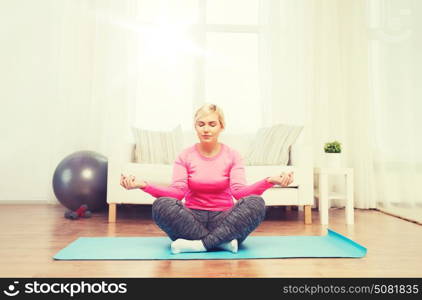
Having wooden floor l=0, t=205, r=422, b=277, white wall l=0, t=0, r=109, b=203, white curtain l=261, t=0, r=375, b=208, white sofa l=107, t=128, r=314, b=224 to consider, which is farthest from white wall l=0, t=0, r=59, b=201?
white curtain l=261, t=0, r=375, b=208

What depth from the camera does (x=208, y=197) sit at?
5.97 feet

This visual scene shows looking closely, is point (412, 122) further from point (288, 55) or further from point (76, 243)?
point (76, 243)

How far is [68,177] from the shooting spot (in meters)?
2.94

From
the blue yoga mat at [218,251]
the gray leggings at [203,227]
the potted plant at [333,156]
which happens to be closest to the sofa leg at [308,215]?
the potted plant at [333,156]

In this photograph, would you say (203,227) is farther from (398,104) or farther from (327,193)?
(398,104)

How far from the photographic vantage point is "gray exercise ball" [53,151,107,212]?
291cm

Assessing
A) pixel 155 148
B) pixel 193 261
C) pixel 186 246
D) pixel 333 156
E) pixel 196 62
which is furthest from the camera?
pixel 196 62

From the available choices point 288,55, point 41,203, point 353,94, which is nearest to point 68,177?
point 41,203

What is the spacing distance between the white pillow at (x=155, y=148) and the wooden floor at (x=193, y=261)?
0.47m

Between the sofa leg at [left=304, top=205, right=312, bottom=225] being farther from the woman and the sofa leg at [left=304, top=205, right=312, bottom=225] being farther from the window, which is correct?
the window

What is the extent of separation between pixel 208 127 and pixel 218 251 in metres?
0.57

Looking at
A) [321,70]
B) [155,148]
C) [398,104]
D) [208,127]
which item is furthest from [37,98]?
[398,104]

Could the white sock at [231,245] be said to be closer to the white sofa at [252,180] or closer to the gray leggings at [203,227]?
the gray leggings at [203,227]

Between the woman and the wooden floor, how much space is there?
145 mm
